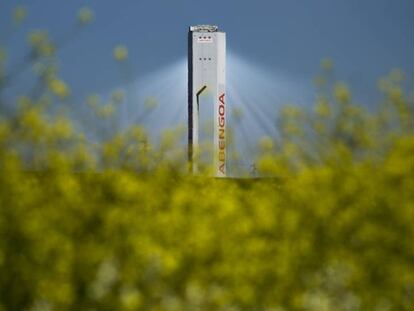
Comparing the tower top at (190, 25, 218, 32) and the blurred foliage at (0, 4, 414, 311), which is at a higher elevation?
the tower top at (190, 25, 218, 32)

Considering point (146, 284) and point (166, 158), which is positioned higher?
point (166, 158)

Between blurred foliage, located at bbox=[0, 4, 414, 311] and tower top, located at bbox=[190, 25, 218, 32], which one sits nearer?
blurred foliage, located at bbox=[0, 4, 414, 311]

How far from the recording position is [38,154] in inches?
138

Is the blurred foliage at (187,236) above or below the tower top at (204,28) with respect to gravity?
below

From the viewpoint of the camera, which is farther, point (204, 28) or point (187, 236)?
point (204, 28)

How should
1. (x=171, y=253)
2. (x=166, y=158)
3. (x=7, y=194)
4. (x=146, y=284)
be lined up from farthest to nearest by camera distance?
1. (x=166, y=158)
2. (x=7, y=194)
3. (x=171, y=253)
4. (x=146, y=284)

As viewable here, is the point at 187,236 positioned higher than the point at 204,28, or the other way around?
the point at 204,28

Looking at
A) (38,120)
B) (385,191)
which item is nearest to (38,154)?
(38,120)

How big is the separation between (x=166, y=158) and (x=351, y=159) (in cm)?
100

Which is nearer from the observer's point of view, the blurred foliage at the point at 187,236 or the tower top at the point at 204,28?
the blurred foliage at the point at 187,236

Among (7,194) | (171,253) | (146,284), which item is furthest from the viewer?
(7,194)

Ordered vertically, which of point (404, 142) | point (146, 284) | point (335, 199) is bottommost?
point (146, 284)

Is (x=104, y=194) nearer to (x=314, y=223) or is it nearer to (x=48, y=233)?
(x=48, y=233)

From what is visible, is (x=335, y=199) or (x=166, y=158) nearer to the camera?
(x=335, y=199)
